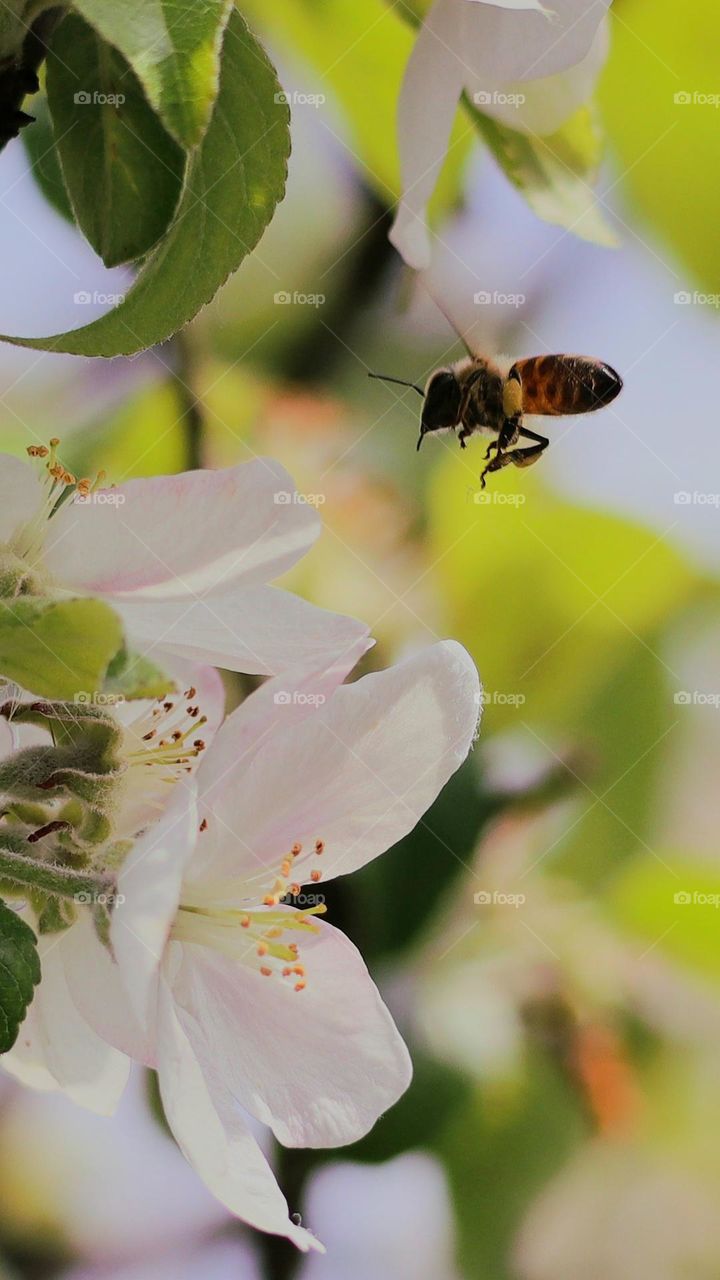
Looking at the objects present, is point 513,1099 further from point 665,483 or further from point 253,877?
point 253,877

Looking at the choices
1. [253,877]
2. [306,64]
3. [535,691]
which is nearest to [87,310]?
[306,64]

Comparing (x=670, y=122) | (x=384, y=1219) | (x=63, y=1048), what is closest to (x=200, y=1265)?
(x=384, y=1219)

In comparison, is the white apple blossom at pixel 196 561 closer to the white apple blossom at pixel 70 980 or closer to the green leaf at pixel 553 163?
the white apple blossom at pixel 70 980

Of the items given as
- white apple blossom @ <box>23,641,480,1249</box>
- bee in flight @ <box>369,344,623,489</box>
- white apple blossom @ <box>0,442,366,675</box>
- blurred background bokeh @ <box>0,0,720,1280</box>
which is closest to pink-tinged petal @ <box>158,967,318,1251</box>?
white apple blossom @ <box>23,641,480,1249</box>

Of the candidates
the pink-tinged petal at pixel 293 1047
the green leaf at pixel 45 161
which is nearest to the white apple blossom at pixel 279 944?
the pink-tinged petal at pixel 293 1047

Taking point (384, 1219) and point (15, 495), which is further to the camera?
point (384, 1219)

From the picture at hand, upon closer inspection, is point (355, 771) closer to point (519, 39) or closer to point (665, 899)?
point (519, 39)

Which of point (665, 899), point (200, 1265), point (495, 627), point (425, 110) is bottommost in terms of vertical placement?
point (200, 1265)

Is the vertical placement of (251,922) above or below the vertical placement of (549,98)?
below
